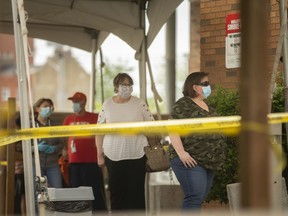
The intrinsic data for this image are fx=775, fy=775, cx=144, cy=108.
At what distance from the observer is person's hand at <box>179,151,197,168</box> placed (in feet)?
23.0

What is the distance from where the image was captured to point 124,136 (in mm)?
8109

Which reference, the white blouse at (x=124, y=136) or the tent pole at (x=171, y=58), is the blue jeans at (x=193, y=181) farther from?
the tent pole at (x=171, y=58)

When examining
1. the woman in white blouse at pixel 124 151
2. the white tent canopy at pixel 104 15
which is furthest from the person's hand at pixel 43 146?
the white tent canopy at pixel 104 15

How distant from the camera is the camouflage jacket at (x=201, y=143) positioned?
7.03m

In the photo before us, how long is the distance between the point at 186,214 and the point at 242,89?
13.5 ft

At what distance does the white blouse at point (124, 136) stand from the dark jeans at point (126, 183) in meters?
0.08

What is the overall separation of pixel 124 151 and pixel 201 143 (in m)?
1.32

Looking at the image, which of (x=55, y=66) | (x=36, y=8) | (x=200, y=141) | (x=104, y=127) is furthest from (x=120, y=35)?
(x=55, y=66)

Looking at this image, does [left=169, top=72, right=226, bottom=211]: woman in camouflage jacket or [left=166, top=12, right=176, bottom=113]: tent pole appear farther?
[left=166, top=12, right=176, bottom=113]: tent pole

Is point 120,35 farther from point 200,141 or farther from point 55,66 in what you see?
point 55,66

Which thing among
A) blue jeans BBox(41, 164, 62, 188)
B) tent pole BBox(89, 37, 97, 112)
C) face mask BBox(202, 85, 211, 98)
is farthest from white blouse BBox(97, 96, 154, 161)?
tent pole BBox(89, 37, 97, 112)

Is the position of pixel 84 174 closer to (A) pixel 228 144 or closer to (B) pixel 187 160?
(A) pixel 228 144

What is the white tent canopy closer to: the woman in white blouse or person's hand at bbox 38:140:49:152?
person's hand at bbox 38:140:49:152

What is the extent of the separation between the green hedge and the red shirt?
1.88 meters
